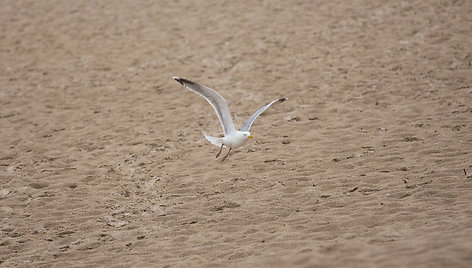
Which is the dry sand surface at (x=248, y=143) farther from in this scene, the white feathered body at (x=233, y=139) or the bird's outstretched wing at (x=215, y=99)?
the bird's outstretched wing at (x=215, y=99)

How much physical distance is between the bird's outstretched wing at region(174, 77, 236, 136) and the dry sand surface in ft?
2.62

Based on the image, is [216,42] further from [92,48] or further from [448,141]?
[448,141]

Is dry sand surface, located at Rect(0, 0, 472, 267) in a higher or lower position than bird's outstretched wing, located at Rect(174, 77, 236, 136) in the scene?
lower

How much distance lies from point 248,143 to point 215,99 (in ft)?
5.99

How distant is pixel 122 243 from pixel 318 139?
10.3ft

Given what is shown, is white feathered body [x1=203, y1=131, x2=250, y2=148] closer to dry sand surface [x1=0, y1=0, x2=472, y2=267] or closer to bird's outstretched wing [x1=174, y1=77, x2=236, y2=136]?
bird's outstretched wing [x1=174, y1=77, x2=236, y2=136]

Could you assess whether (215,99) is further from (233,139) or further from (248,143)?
(248,143)

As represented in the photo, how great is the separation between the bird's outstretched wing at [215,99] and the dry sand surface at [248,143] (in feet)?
2.62

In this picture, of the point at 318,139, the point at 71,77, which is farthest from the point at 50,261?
the point at 71,77

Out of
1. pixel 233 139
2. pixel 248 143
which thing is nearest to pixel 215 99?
pixel 233 139

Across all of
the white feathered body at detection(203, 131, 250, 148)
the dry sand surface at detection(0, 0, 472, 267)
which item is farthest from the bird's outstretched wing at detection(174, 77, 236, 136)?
the dry sand surface at detection(0, 0, 472, 267)

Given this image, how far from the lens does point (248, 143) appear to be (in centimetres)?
742

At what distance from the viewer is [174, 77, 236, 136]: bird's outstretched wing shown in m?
5.45

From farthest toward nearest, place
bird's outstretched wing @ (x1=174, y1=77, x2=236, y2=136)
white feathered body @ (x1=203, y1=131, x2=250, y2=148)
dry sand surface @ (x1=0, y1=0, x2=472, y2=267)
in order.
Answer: white feathered body @ (x1=203, y1=131, x2=250, y2=148) < bird's outstretched wing @ (x1=174, y1=77, x2=236, y2=136) < dry sand surface @ (x1=0, y1=0, x2=472, y2=267)
